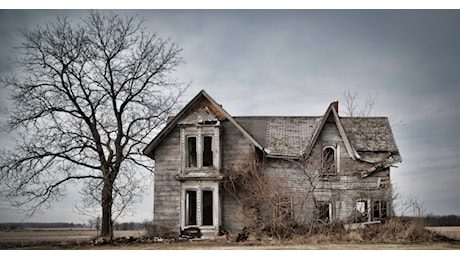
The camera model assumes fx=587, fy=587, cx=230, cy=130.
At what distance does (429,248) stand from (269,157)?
5302mm

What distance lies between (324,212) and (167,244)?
15.5 ft

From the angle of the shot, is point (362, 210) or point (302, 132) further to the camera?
point (302, 132)

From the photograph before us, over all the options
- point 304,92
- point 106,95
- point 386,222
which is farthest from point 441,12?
point 106,95

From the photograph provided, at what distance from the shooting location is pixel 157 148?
704 inches

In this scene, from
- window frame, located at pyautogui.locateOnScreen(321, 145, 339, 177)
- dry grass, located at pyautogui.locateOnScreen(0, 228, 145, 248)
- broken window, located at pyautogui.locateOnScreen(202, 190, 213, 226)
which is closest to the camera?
dry grass, located at pyautogui.locateOnScreen(0, 228, 145, 248)

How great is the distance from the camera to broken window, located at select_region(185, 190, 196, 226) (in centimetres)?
1734

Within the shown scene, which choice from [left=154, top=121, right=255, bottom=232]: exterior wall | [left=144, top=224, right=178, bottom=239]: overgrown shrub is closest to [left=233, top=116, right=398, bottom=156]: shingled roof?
[left=154, top=121, right=255, bottom=232]: exterior wall

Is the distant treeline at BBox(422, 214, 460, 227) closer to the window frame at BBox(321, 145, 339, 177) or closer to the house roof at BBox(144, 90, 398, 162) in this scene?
the house roof at BBox(144, 90, 398, 162)

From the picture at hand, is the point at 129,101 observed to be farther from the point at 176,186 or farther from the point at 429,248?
the point at 429,248

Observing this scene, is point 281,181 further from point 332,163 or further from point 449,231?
point 449,231

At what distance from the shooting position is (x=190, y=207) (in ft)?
61.1

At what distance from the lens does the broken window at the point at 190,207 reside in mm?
17344

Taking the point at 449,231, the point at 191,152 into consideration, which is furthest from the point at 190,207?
the point at 449,231

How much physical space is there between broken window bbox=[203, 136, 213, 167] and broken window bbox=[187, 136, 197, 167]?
0.36m
